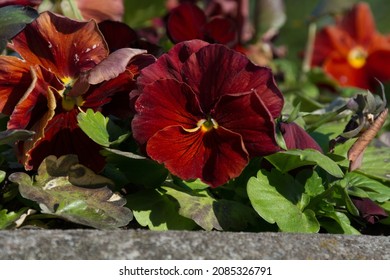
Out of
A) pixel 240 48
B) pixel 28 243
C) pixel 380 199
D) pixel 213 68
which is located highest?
pixel 213 68

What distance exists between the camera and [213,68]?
1273mm

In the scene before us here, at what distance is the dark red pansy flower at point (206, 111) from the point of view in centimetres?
125

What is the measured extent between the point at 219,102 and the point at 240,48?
1105 mm

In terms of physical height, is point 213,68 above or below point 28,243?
above

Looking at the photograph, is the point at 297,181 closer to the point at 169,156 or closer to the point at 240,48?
the point at 169,156

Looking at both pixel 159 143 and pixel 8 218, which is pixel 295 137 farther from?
pixel 8 218

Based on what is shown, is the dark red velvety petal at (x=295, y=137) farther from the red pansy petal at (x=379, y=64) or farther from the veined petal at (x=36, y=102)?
the red pansy petal at (x=379, y=64)

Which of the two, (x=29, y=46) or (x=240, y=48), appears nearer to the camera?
(x=29, y=46)

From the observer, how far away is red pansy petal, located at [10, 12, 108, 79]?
53.1 inches

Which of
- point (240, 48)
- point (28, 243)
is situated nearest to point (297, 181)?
point (28, 243)

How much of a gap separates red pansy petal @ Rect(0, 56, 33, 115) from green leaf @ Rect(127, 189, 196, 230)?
24 centimetres

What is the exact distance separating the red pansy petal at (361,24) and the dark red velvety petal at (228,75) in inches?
67.5

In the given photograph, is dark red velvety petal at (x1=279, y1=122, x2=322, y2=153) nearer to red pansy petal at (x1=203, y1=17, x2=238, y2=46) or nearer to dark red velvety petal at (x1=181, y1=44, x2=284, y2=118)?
dark red velvety petal at (x1=181, y1=44, x2=284, y2=118)

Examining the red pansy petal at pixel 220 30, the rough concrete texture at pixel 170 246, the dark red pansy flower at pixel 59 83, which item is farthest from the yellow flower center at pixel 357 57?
the rough concrete texture at pixel 170 246
